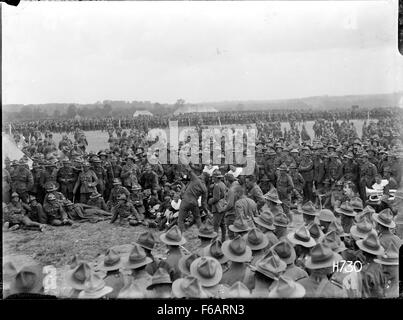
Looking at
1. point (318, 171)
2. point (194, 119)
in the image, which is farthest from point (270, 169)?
point (194, 119)

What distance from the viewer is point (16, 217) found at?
595 centimetres

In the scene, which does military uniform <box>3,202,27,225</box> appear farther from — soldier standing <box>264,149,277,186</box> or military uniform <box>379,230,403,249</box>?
military uniform <box>379,230,403,249</box>

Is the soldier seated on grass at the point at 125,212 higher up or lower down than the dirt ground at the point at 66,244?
higher up

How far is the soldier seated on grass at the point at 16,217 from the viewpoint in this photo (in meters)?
5.91

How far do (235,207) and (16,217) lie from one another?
2.20 meters

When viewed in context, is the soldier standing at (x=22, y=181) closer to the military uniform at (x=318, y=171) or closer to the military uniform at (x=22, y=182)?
the military uniform at (x=22, y=182)

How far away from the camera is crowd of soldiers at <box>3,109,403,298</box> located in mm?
5609

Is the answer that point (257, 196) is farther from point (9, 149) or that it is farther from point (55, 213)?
point (9, 149)

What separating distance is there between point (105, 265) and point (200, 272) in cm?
92

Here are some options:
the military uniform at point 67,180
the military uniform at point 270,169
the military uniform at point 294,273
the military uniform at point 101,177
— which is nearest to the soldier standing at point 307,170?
the military uniform at point 270,169

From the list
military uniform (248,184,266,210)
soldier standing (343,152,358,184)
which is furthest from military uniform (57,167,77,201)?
soldier standing (343,152,358,184)

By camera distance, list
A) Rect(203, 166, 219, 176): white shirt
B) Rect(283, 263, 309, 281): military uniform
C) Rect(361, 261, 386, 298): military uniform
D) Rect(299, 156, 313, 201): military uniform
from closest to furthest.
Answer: Rect(283, 263, 309, 281): military uniform
Rect(361, 261, 386, 298): military uniform
Rect(203, 166, 219, 176): white shirt
Rect(299, 156, 313, 201): military uniform
